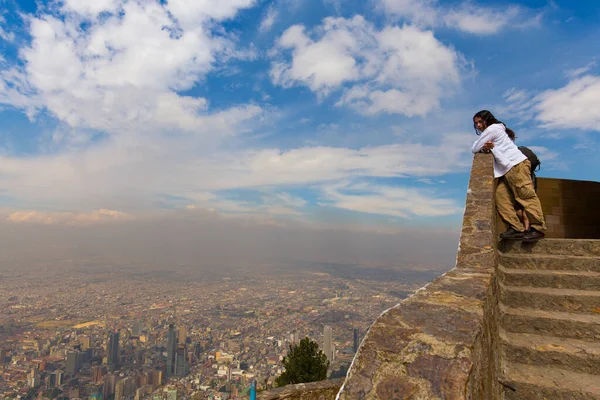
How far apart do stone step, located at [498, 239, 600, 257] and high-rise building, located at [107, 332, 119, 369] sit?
114 feet

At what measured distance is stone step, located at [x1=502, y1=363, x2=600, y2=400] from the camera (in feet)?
6.23

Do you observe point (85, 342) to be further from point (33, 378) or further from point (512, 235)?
point (512, 235)

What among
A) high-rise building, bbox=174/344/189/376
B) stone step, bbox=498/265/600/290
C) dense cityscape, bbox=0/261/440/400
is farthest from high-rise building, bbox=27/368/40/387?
stone step, bbox=498/265/600/290

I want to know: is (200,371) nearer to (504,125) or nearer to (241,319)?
(241,319)

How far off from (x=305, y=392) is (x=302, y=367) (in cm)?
648

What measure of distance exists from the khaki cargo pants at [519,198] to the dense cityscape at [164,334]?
22.0 feet

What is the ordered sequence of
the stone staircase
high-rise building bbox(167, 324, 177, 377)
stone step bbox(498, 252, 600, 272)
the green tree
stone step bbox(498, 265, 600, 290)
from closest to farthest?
the stone staircase, stone step bbox(498, 265, 600, 290), stone step bbox(498, 252, 600, 272), the green tree, high-rise building bbox(167, 324, 177, 377)

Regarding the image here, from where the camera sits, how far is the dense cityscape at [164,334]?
23.6 meters

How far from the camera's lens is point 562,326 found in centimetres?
252

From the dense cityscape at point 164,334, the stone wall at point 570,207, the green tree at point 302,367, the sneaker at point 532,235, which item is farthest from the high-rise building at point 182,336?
the sneaker at point 532,235

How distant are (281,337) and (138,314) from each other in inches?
920

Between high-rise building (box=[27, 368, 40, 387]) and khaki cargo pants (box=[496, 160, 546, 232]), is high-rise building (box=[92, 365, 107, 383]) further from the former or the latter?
khaki cargo pants (box=[496, 160, 546, 232])

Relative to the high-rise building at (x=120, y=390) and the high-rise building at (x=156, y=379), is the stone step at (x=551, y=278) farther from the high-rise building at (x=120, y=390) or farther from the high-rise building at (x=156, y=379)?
the high-rise building at (x=156, y=379)

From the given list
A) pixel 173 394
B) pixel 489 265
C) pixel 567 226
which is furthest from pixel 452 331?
pixel 173 394
